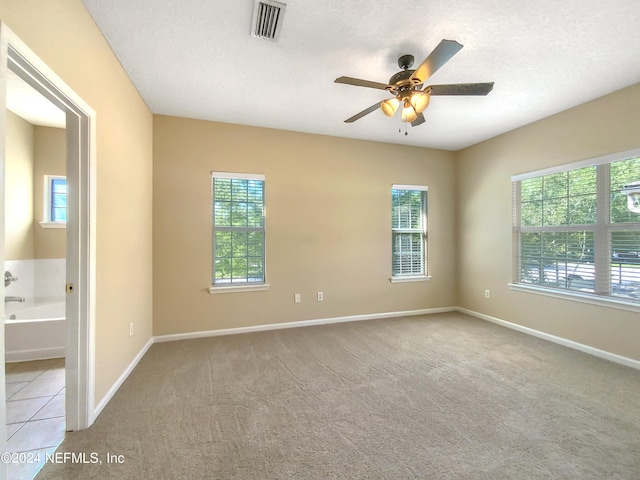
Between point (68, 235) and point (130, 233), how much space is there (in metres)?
0.81

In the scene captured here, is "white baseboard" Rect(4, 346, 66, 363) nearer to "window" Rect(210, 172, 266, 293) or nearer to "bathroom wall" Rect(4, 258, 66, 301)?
"bathroom wall" Rect(4, 258, 66, 301)

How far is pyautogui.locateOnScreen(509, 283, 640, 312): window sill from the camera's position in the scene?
2.69 meters

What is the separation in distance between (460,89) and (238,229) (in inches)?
112

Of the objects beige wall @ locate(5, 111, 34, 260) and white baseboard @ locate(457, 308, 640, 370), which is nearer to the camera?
white baseboard @ locate(457, 308, 640, 370)

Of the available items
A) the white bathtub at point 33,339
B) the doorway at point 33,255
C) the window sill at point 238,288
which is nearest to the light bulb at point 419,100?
the window sill at point 238,288

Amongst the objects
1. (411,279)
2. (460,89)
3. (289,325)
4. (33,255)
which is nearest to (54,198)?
(33,255)

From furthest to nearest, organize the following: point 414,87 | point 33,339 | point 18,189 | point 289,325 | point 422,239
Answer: point 422,239 < point 289,325 < point 18,189 < point 33,339 < point 414,87

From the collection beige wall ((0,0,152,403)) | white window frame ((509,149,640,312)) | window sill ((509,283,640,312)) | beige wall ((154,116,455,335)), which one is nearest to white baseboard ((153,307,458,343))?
beige wall ((154,116,455,335))

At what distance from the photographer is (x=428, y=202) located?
4539 millimetres

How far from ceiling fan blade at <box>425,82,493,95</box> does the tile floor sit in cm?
340

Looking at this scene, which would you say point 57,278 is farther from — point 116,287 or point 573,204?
point 573,204

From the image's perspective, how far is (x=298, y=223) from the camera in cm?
381

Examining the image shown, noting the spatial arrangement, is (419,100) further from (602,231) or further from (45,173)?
(45,173)

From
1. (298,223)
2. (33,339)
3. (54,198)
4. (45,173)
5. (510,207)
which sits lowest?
(33,339)
